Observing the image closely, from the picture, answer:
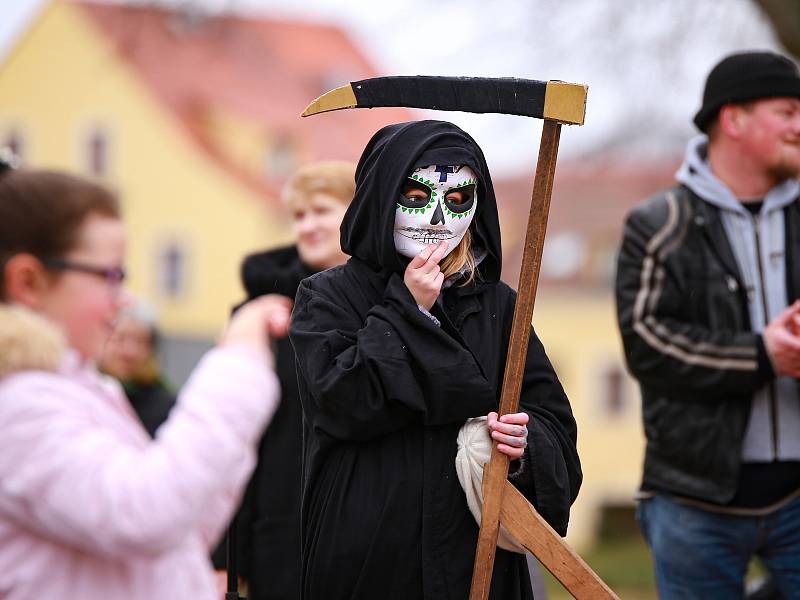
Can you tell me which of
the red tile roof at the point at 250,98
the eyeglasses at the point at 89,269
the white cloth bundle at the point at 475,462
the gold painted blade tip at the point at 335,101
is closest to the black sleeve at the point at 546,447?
the white cloth bundle at the point at 475,462

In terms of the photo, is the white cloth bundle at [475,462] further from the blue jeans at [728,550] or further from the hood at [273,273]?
the blue jeans at [728,550]

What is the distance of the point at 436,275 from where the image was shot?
330 cm

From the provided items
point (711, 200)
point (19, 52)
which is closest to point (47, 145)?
point (19, 52)

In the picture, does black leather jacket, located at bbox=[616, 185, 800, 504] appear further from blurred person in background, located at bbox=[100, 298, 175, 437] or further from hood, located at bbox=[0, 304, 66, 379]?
hood, located at bbox=[0, 304, 66, 379]

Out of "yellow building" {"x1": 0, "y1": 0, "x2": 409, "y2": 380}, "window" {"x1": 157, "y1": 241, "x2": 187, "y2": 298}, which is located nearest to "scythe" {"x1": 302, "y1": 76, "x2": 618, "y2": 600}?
"yellow building" {"x1": 0, "y1": 0, "x2": 409, "y2": 380}

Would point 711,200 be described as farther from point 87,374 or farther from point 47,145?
point 47,145

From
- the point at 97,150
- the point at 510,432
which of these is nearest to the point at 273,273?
the point at 510,432

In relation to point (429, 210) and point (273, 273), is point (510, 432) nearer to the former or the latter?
point (429, 210)

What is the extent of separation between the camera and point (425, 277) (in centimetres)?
328

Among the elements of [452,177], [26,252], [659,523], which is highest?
[452,177]

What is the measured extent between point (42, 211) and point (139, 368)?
3.55 m

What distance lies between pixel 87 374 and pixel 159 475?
0.32 metres

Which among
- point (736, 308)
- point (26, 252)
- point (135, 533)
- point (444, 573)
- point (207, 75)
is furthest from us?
point (207, 75)

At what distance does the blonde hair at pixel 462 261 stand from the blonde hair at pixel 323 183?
136 cm
